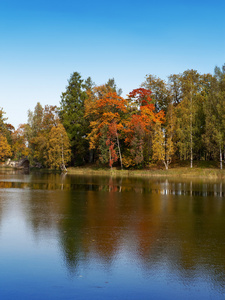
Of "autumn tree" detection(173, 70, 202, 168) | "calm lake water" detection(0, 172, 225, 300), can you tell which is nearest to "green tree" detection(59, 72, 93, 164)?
"autumn tree" detection(173, 70, 202, 168)

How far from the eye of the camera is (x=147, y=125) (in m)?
48.5

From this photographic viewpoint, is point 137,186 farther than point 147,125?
No

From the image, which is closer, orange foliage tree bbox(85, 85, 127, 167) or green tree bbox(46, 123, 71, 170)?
orange foliage tree bbox(85, 85, 127, 167)

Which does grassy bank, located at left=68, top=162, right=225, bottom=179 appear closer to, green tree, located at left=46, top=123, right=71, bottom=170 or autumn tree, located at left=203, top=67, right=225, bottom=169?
autumn tree, located at left=203, top=67, right=225, bottom=169

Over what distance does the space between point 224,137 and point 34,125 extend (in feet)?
149

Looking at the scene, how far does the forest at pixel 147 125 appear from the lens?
153ft

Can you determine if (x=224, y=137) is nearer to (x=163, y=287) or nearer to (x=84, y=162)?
(x=84, y=162)

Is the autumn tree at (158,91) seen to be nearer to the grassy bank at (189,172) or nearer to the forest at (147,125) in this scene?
the forest at (147,125)

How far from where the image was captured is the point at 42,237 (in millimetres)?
8219

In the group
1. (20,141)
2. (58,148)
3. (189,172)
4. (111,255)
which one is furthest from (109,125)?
(111,255)

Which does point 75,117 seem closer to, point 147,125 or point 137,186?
point 147,125

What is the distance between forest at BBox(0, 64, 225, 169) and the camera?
46531 mm

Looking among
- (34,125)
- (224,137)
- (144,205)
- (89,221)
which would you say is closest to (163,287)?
(89,221)

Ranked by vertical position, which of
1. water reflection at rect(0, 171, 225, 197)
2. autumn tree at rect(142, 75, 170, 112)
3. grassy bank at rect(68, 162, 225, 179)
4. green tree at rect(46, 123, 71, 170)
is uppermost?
autumn tree at rect(142, 75, 170, 112)
